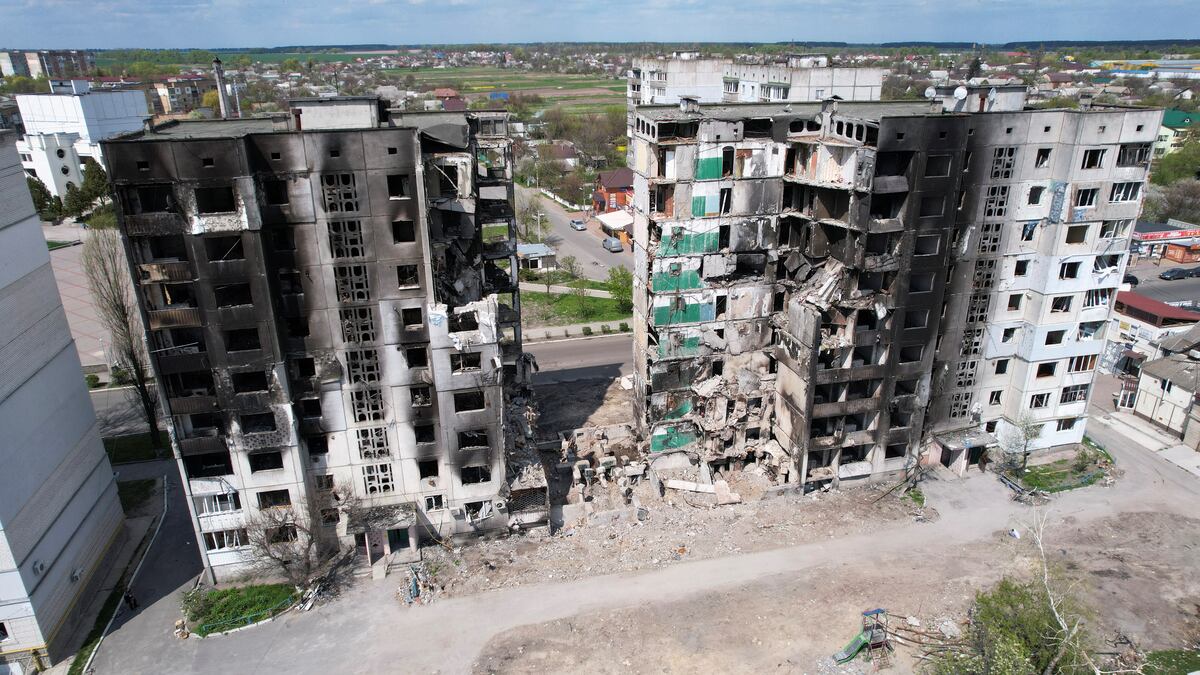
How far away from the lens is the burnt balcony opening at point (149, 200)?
94.9 ft

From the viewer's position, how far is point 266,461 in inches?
1345

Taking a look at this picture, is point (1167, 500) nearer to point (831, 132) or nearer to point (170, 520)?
point (831, 132)

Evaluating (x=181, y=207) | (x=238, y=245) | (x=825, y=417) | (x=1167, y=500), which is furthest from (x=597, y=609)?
(x=1167, y=500)

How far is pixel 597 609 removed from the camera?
3316 cm

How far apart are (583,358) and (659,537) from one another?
24579 mm

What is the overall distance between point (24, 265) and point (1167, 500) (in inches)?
2369

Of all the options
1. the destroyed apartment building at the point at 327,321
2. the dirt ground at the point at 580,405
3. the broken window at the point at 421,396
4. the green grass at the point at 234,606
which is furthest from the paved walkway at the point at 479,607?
the dirt ground at the point at 580,405

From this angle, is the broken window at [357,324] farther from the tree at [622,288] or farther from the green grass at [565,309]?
the tree at [622,288]

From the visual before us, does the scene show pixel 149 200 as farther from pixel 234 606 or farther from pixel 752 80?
pixel 752 80

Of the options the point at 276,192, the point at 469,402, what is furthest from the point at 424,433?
the point at 276,192

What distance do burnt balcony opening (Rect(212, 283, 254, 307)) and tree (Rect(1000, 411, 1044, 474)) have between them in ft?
140

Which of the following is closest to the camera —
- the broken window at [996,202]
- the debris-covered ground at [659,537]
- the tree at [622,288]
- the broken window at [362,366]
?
the broken window at [362,366]

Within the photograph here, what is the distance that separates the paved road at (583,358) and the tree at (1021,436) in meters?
26.2

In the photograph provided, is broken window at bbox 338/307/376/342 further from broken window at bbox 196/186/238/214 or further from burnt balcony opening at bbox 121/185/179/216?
burnt balcony opening at bbox 121/185/179/216
